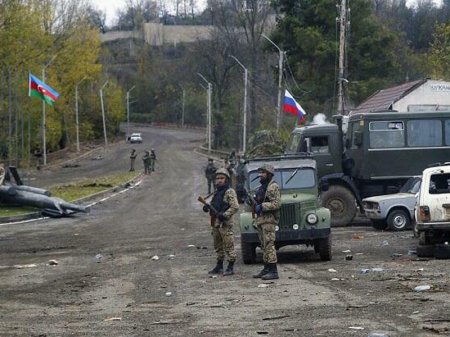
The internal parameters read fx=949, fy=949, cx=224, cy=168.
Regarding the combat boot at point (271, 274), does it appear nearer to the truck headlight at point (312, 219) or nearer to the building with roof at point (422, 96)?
the truck headlight at point (312, 219)

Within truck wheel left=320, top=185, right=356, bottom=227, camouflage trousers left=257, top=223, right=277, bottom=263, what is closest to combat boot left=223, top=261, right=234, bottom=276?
camouflage trousers left=257, top=223, right=277, bottom=263

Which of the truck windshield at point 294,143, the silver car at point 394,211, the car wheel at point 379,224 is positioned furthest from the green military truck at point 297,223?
the truck windshield at point 294,143

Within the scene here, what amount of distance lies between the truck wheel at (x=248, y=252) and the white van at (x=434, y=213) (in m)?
3.24

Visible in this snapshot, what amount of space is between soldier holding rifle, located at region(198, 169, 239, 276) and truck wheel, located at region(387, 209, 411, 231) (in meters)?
10.1

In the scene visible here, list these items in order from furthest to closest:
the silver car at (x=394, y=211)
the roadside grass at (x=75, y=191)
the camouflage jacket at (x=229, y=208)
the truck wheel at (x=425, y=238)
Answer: the roadside grass at (x=75, y=191), the silver car at (x=394, y=211), the truck wheel at (x=425, y=238), the camouflage jacket at (x=229, y=208)

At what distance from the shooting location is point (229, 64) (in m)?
102

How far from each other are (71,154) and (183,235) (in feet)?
229

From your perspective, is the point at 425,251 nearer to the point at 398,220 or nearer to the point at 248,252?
the point at 248,252

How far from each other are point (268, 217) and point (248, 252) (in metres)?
2.81

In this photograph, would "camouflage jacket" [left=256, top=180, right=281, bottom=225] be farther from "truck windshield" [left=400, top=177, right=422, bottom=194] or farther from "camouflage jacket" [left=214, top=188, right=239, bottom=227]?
"truck windshield" [left=400, top=177, right=422, bottom=194]

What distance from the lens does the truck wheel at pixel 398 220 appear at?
2550cm

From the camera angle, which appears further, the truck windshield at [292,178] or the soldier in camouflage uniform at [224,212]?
the truck windshield at [292,178]

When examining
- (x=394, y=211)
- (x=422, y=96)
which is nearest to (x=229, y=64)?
(x=422, y=96)

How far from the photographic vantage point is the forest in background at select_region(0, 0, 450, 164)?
65438mm
